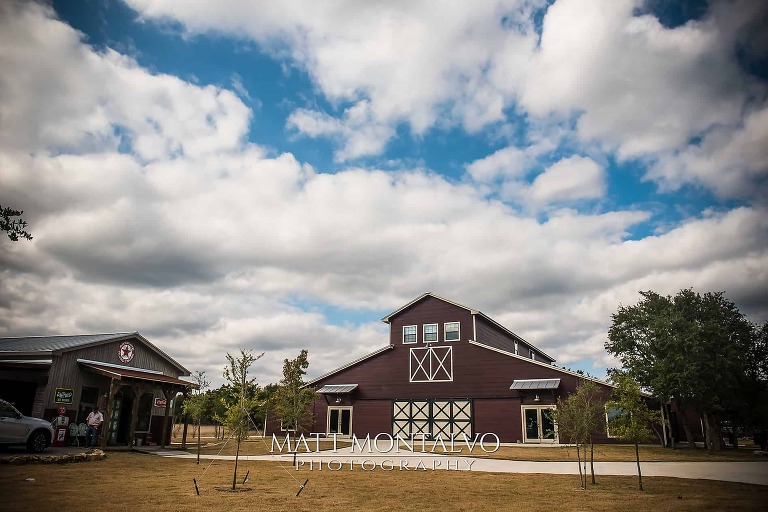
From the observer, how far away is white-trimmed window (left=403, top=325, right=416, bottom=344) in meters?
38.5

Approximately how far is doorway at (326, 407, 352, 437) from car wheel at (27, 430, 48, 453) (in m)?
21.6

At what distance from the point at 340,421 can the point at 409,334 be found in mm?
8188

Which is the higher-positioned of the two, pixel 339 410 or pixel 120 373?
pixel 120 373

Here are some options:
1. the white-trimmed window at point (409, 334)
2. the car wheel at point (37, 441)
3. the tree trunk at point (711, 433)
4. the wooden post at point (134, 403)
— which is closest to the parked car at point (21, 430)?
the car wheel at point (37, 441)

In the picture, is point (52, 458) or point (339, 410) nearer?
point (52, 458)

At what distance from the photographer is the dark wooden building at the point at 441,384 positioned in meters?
33.1

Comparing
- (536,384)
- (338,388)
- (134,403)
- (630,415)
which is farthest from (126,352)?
(630,415)

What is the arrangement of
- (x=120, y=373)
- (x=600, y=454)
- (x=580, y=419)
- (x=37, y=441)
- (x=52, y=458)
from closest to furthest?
(x=580, y=419), (x=52, y=458), (x=37, y=441), (x=120, y=373), (x=600, y=454)

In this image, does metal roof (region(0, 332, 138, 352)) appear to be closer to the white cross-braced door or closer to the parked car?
the parked car

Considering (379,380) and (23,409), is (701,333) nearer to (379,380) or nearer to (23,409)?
(379,380)

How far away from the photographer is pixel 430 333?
38.0 metres

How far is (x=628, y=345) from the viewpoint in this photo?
108 feet

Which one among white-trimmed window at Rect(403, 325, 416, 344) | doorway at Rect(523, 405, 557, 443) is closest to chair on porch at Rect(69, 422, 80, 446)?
white-trimmed window at Rect(403, 325, 416, 344)

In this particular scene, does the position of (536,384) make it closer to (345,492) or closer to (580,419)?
(580,419)
